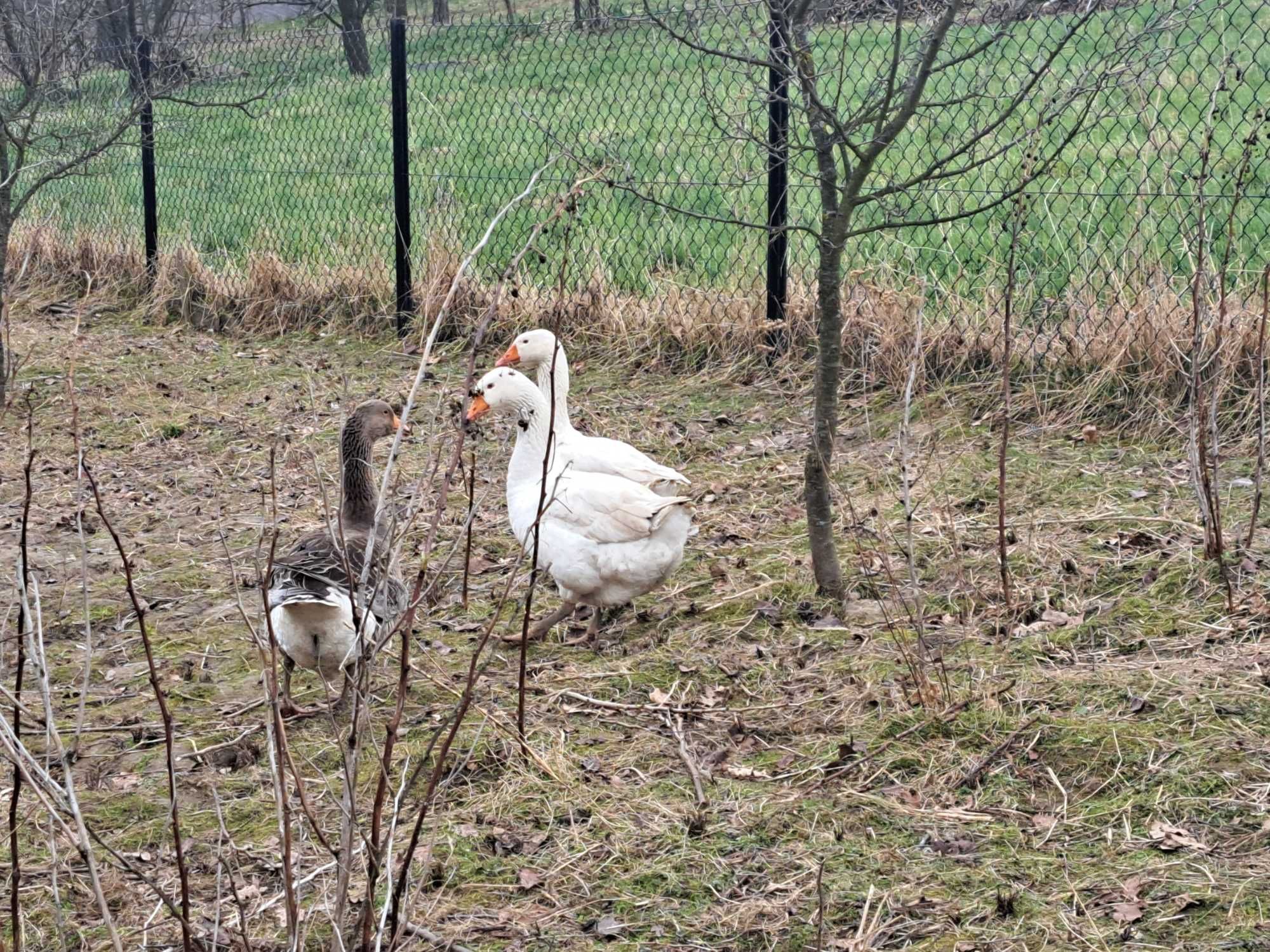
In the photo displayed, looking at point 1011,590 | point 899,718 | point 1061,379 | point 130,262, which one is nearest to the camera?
point 899,718

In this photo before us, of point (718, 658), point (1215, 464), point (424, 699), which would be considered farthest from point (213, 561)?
point (1215, 464)

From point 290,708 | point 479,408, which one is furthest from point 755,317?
point 290,708

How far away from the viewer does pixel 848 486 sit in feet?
21.4

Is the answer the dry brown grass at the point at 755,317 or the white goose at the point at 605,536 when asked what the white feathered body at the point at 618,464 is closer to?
the white goose at the point at 605,536

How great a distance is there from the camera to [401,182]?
34.1ft

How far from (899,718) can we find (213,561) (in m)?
3.54

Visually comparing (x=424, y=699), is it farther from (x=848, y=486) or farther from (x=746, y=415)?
(x=746, y=415)

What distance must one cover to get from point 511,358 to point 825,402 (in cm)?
199

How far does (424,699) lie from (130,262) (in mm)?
9497

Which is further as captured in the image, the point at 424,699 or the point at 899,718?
the point at 424,699

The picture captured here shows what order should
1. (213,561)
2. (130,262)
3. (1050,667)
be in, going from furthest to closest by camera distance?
(130,262) → (213,561) → (1050,667)

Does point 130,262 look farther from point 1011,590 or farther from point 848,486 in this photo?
point 1011,590

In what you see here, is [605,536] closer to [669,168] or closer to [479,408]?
[479,408]

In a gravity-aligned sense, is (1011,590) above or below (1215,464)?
below
